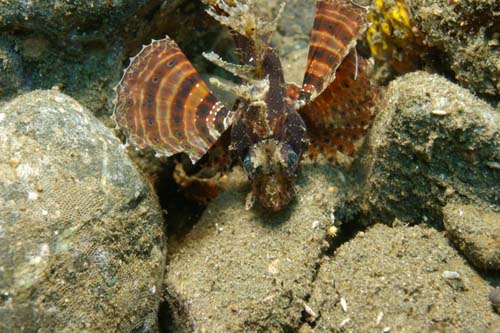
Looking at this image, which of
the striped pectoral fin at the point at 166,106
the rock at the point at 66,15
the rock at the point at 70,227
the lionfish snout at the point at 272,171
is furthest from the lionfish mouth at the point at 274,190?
the rock at the point at 66,15

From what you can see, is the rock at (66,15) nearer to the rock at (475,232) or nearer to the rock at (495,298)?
the rock at (475,232)

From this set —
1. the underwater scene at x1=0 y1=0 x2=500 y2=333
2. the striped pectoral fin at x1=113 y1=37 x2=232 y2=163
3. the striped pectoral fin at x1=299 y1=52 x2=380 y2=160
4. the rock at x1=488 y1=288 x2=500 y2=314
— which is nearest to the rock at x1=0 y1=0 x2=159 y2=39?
the underwater scene at x1=0 y1=0 x2=500 y2=333

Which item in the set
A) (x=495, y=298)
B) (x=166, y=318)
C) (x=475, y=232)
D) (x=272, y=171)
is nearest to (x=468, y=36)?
(x=475, y=232)

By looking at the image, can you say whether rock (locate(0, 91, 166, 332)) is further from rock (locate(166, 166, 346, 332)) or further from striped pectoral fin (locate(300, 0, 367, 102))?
striped pectoral fin (locate(300, 0, 367, 102))

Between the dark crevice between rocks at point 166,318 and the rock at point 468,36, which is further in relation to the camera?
the dark crevice between rocks at point 166,318

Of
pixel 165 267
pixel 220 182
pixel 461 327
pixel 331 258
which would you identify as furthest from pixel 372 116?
pixel 165 267
